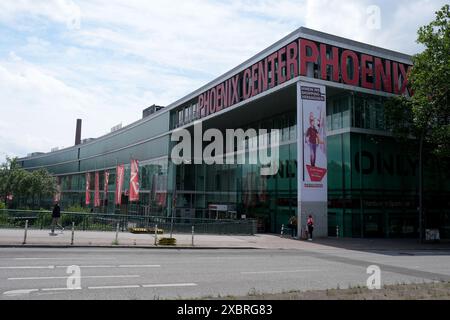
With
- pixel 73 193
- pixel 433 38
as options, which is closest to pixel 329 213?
pixel 433 38

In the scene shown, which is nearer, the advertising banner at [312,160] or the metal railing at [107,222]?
the metal railing at [107,222]

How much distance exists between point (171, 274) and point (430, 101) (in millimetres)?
24917

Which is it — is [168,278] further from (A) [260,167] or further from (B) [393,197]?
(A) [260,167]

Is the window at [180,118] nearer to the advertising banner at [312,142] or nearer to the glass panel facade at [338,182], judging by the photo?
the glass panel facade at [338,182]

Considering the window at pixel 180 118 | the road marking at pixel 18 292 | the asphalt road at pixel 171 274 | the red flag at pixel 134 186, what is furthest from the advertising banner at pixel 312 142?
the road marking at pixel 18 292

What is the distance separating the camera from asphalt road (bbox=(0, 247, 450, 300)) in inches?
360

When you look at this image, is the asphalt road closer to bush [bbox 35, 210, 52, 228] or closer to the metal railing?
the metal railing

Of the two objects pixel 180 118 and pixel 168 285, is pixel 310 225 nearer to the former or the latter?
pixel 168 285

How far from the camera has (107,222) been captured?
87.5 feet

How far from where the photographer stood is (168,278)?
11.1 metres

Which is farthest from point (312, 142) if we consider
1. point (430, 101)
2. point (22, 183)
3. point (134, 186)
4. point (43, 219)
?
point (22, 183)

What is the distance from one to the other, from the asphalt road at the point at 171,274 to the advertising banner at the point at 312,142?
11224 mm

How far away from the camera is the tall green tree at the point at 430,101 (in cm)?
2816
